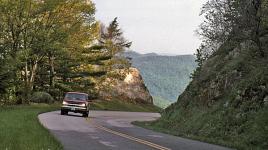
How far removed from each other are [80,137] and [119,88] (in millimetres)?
63908

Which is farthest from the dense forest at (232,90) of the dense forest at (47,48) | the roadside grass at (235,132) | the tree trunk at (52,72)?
the tree trunk at (52,72)

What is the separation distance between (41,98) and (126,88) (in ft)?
98.6

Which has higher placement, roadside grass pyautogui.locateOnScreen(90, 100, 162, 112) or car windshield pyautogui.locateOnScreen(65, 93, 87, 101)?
car windshield pyautogui.locateOnScreen(65, 93, 87, 101)

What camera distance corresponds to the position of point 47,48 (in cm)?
5006

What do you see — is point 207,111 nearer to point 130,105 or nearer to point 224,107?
point 224,107

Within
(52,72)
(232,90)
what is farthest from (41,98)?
(232,90)

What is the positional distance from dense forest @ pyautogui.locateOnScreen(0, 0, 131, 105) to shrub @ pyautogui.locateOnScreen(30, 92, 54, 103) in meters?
0.51

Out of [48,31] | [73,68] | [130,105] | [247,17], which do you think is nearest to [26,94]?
[48,31]

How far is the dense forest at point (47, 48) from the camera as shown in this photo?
47.5 meters

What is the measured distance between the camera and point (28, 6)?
49062mm

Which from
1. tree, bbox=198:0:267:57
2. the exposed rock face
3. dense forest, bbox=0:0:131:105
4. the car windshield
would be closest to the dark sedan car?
the car windshield

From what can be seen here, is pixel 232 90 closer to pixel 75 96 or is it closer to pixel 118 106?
pixel 75 96

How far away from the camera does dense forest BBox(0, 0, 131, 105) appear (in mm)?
47500

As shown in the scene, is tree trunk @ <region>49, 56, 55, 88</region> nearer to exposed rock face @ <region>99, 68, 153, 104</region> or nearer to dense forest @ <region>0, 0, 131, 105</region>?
dense forest @ <region>0, 0, 131, 105</region>
